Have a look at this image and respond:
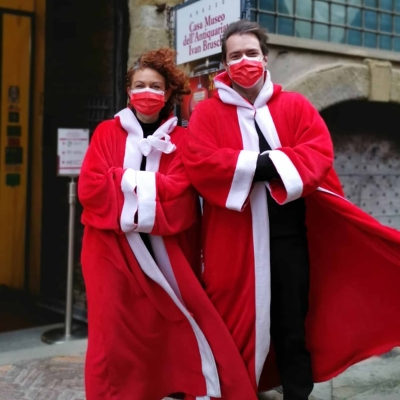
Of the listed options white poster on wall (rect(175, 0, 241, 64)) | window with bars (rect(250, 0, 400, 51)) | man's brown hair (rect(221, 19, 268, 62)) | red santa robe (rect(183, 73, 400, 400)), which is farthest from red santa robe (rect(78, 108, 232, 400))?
window with bars (rect(250, 0, 400, 51))

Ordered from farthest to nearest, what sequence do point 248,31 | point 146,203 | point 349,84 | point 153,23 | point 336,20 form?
point 336,20
point 349,84
point 153,23
point 248,31
point 146,203

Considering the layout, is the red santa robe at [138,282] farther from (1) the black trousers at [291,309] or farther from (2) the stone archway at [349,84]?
(2) the stone archway at [349,84]

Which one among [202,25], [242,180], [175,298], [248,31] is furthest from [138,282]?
[202,25]

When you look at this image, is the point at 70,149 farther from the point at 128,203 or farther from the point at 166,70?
the point at 128,203

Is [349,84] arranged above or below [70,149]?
above

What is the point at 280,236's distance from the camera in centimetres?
289

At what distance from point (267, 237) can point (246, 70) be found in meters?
0.75

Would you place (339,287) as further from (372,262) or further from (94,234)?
(94,234)

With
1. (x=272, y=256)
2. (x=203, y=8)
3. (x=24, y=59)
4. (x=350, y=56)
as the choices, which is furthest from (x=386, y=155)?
(x=272, y=256)

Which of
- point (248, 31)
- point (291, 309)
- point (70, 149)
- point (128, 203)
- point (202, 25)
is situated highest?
point (202, 25)

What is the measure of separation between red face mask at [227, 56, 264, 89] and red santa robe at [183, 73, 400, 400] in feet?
0.23

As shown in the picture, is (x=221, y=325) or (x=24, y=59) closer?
(x=221, y=325)

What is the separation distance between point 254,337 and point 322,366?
0.40 metres

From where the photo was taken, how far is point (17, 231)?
6043mm
